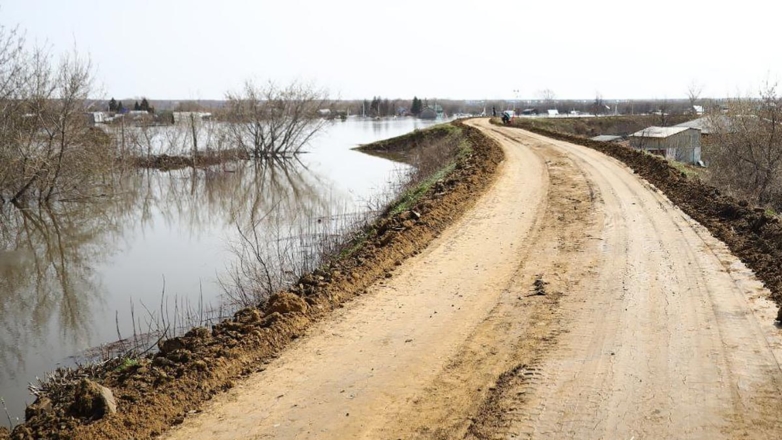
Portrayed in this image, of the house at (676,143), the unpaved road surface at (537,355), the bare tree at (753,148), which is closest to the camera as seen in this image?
the unpaved road surface at (537,355)

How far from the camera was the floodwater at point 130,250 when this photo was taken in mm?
11508

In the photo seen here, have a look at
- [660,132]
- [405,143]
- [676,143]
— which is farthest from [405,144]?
[676,143]

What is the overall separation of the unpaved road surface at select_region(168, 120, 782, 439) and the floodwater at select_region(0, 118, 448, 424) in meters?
4.13

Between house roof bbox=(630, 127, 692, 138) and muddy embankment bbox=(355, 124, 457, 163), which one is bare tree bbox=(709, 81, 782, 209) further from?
muddy embankment bbox=(355, 124, 457, 163)

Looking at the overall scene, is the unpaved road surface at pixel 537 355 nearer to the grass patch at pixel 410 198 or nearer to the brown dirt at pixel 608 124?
the grass patch at pixel 410 198

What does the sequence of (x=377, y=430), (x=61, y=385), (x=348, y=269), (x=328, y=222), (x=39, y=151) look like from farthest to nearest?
1. (x=39, y=151)
2. (x=328, y=222)
3. (x=348, y=269)
4. (x=61, y=385)
5. (x=377, y=430)

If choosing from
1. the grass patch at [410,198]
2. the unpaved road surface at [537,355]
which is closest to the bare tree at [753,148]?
the grass patch at [410,198]

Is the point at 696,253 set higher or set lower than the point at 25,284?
higher

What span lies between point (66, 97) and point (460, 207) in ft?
67.0

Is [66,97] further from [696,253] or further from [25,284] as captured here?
[696,253]

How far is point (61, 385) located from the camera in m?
7.46

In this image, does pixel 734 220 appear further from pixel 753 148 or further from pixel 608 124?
pixel 608 124

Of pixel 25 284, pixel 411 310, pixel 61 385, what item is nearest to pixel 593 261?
pixel 411 310

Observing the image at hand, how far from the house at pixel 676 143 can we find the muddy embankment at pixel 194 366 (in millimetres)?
39559
